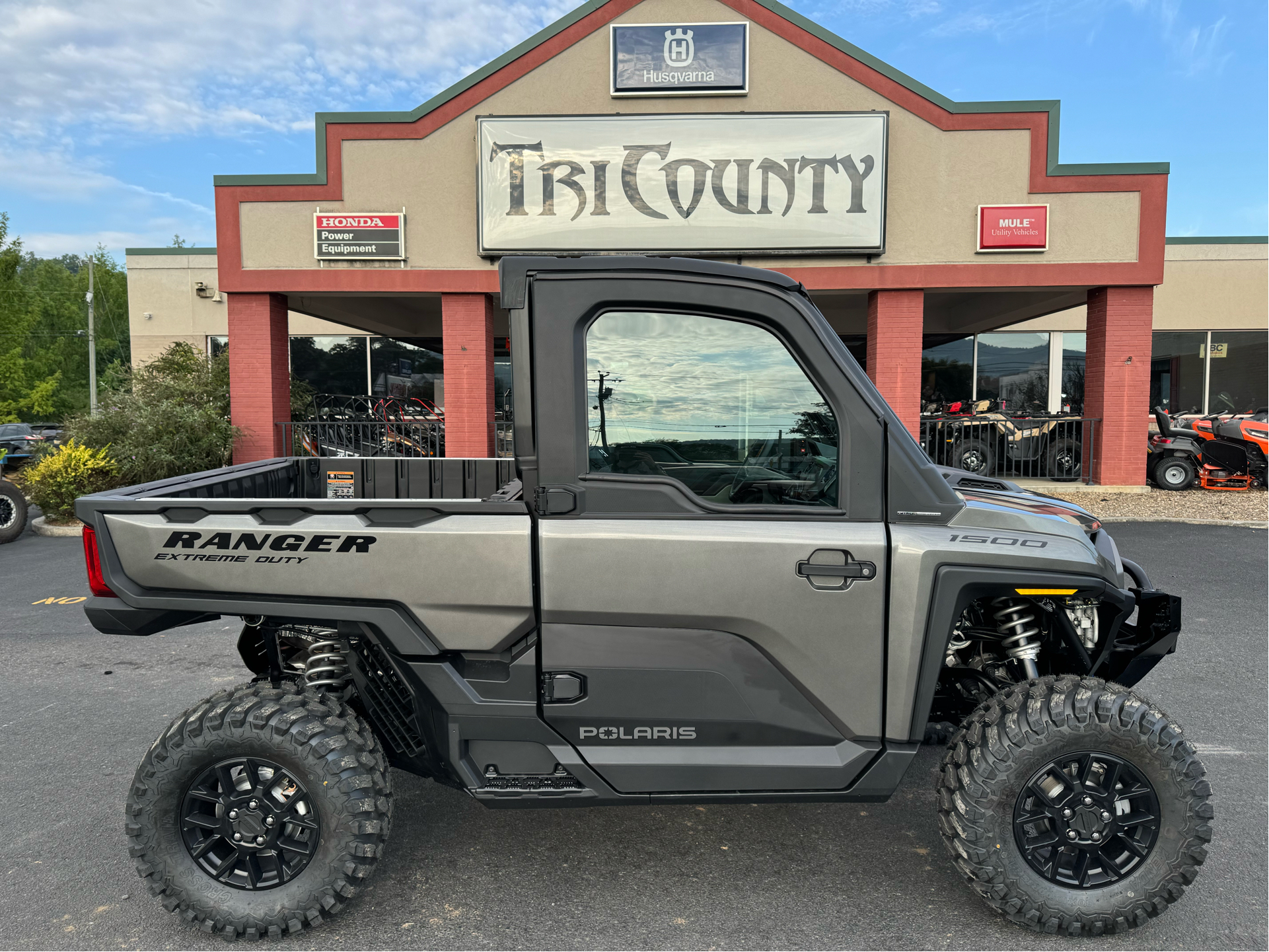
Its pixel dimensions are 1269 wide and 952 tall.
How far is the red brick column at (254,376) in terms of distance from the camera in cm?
1485

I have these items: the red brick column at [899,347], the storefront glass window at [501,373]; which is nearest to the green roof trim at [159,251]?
the storefront glass window at [501,373]

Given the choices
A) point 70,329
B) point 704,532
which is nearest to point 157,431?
point 704,532

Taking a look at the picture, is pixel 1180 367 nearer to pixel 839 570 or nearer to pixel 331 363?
pixel 331 363

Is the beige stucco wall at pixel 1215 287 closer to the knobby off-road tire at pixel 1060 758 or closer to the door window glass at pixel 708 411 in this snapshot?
the knobby off-road tire at pixel 1060 758

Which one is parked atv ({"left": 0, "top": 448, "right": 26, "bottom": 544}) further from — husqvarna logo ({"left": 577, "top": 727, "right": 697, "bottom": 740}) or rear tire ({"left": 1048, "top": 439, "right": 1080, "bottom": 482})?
rear tire ({"left": 1048, "top": 439, "right": 1080, "bottom": 482})

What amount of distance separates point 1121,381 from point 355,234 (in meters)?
14.0

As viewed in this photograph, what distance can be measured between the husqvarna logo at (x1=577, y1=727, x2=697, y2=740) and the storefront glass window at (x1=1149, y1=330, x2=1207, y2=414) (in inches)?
1051

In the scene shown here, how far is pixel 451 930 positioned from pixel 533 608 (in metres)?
1.15

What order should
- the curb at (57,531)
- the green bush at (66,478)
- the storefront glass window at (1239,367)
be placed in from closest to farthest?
the curb at (57,531) → the green bush at (66,478) → the storefront glass window at (1239,367)

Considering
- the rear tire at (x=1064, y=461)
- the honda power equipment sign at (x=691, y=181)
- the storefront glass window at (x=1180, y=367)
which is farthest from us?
the storefront glass window at (x=1180, y=367)

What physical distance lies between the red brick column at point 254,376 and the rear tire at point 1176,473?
1643 cm

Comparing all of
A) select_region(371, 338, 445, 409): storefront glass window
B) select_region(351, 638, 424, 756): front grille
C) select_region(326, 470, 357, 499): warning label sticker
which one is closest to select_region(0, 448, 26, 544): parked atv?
select_region(326, 470, 357, 499): warning label sticker

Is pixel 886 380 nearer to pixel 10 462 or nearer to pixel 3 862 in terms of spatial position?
pixel 3 862

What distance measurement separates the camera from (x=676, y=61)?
14.5 metres
